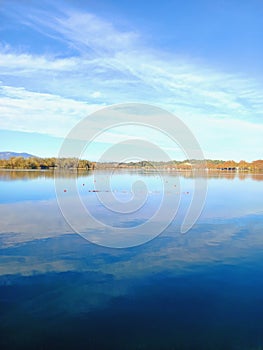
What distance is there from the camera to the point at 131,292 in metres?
4.79

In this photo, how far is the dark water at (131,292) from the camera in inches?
144

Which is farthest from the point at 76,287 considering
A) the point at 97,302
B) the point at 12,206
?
the point at 12,206

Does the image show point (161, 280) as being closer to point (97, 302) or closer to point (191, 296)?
point (191, 296)

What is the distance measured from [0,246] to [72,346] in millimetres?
4065

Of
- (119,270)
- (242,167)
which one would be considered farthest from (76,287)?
(242,167)

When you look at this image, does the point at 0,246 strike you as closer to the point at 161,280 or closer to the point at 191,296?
the point at 161,280

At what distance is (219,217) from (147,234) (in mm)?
3783

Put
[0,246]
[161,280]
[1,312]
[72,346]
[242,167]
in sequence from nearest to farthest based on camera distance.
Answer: [72,346] < [1,312] < [161,280] < [0,246] < [242,167]

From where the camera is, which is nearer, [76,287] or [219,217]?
[76,287]

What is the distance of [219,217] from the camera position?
11148 mm

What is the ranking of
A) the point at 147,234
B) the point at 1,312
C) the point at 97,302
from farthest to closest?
the point at 147,234
the point at 97,302
the point at 1,312

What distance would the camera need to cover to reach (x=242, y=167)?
290ft

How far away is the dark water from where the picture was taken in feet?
12.0

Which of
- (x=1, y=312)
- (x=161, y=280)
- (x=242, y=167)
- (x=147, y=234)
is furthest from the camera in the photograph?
(x=242, y=167)
